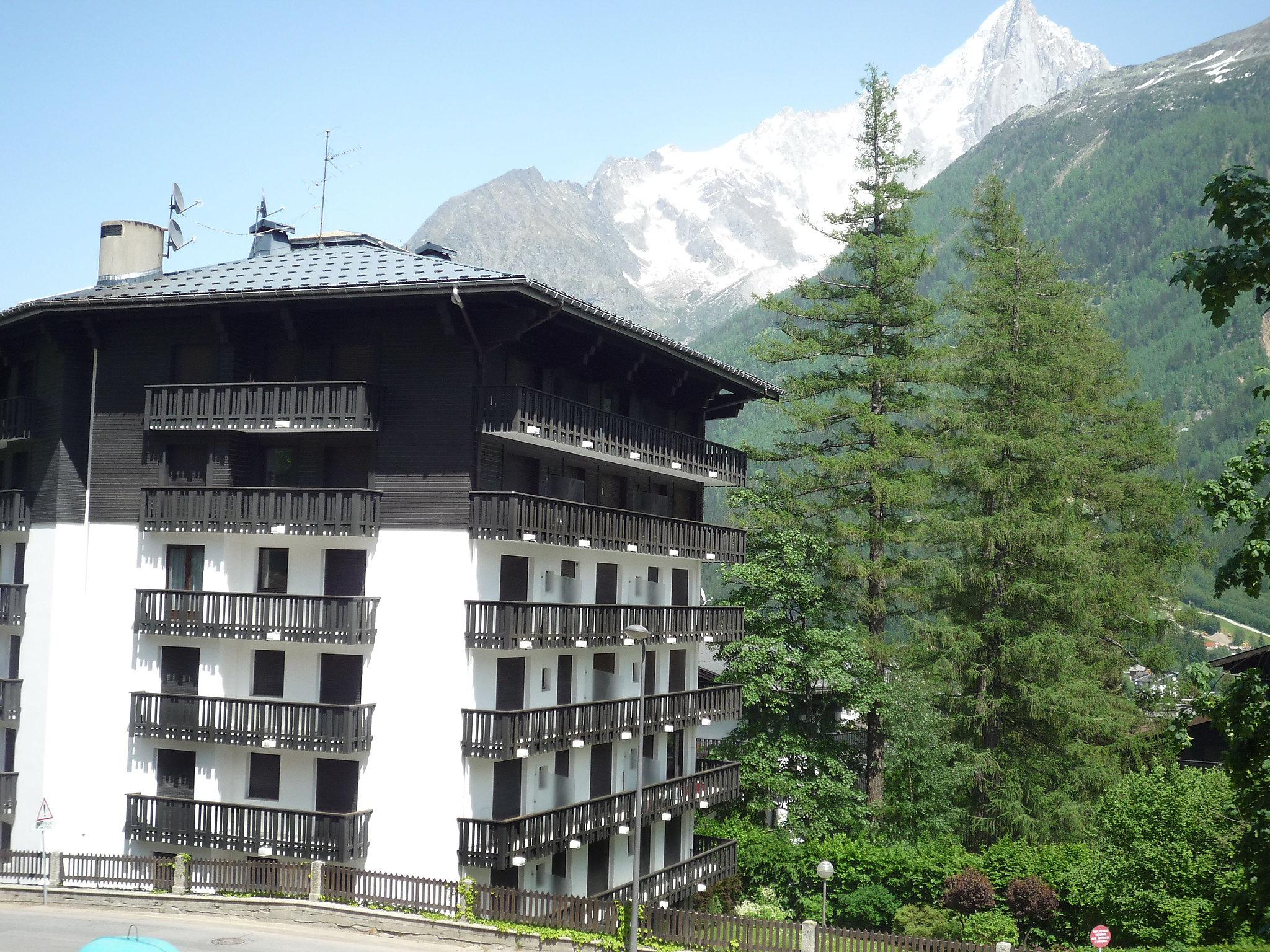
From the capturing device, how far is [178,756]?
33.2 m

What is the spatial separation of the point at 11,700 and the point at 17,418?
7.80 m

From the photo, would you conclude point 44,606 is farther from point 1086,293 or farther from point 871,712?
point 1086,293

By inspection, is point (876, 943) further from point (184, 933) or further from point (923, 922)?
point (184, 933)

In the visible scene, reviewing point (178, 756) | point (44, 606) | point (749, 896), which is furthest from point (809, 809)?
point (44, 606)

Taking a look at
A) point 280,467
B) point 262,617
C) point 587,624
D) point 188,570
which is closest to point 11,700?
point 188,570

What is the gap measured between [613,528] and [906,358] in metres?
17.0

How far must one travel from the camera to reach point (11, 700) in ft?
115

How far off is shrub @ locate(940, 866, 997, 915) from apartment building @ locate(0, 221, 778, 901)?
10.6 m

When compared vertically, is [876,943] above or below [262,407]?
below

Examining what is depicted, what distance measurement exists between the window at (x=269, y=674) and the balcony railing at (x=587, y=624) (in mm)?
5598

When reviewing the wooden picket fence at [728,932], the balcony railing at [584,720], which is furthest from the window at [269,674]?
the wooden picket fence at [728,932]

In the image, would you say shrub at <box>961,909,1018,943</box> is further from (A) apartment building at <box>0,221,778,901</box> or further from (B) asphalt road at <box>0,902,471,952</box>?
(B) asphalt road at <box>0,902,471,952</box>

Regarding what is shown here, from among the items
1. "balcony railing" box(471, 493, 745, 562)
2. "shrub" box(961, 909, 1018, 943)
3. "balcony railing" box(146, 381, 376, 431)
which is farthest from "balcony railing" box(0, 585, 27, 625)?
"shrub" box(961, 909, 1018, 943)

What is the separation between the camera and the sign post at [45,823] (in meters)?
30.8
